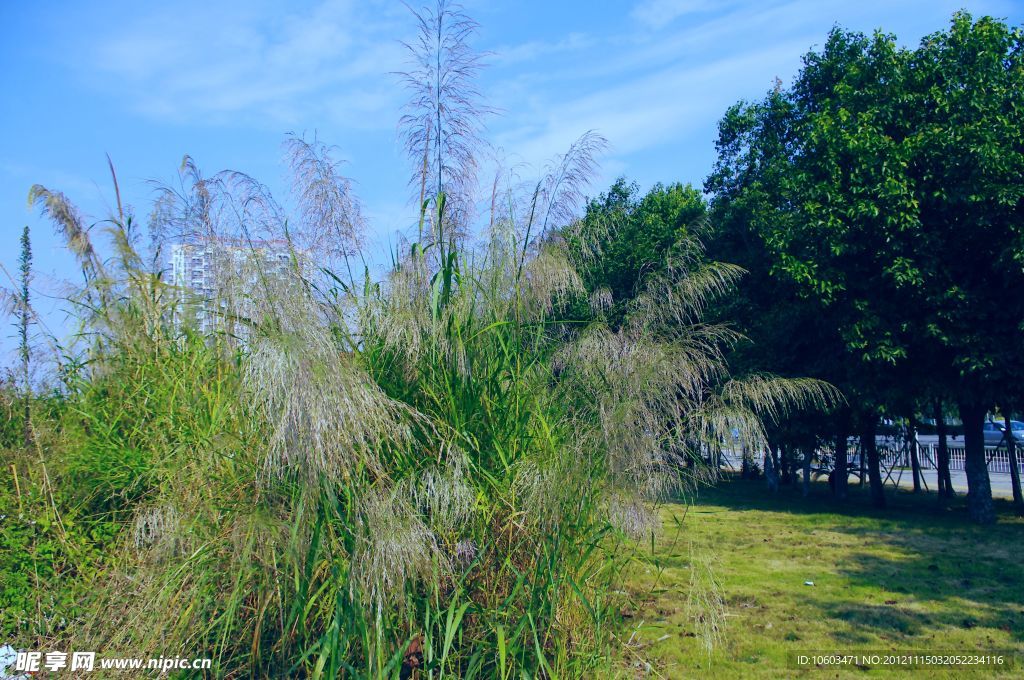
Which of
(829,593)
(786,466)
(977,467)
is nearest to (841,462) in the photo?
(786,466)

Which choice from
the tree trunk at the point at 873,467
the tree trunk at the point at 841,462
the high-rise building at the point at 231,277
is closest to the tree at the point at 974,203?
the tree trunk at the point at 873,467

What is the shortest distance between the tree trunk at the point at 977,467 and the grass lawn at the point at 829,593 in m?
0.24

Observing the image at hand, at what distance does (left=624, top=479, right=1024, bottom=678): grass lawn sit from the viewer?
4.61 meters

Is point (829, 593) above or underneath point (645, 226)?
underneath

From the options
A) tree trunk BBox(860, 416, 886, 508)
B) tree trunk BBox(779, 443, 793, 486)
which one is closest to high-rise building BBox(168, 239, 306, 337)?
tree trunk BBox(860, 416, 886, 508)

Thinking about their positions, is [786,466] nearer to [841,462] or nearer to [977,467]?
[841,462]

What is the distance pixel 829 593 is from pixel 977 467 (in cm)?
638

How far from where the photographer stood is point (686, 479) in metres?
5.43

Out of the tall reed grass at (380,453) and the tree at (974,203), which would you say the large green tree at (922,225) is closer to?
the tree at (974,203)

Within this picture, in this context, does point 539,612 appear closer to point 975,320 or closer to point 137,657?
point 137,657

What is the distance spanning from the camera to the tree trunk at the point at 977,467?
36.4 ft

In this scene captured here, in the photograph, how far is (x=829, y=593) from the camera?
647cm

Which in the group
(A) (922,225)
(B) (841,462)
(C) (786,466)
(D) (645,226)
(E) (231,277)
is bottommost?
(C) (786,466)

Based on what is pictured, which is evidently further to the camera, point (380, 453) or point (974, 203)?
point (974, 203)
